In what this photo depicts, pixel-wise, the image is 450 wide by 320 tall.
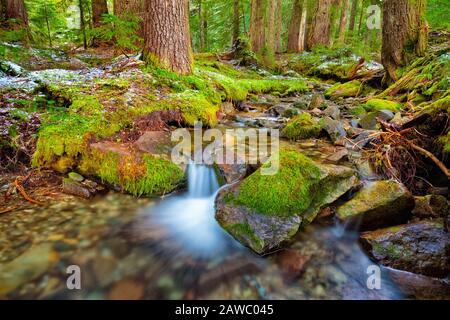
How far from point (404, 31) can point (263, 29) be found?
733cm

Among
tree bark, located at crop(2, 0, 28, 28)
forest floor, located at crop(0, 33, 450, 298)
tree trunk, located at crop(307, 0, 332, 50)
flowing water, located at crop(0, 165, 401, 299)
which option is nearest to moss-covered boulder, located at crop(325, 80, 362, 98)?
forest floor, located at crop(0, 33, 450, 298)

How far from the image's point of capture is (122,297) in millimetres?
2195

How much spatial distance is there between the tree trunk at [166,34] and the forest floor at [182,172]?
31 centimetres

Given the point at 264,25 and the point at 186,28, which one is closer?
the point at 186,28

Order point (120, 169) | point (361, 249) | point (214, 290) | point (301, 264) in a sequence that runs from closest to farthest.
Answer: point (214, 290)
point (301, 264)
point (361, 249)
point (120, 169)

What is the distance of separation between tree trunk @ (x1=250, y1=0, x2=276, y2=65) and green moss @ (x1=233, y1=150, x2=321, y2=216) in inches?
452

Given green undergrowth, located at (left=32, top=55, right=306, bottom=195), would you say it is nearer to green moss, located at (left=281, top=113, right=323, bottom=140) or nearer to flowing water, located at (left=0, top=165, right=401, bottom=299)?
flowing water, located at (left=0, top=165, right=401, bottom=299)

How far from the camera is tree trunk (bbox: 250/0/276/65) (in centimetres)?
1299

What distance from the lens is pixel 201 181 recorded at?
3.86 metres

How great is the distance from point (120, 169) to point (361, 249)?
2.83 metres

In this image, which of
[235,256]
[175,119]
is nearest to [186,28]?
[175,119]

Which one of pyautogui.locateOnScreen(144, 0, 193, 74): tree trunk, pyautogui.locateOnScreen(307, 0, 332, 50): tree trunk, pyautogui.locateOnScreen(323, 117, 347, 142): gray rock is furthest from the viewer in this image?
pyautogui.locateOnScreen(307, 0, 332, 50): tree trunk

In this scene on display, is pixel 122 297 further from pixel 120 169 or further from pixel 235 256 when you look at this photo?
pixel 120 169
